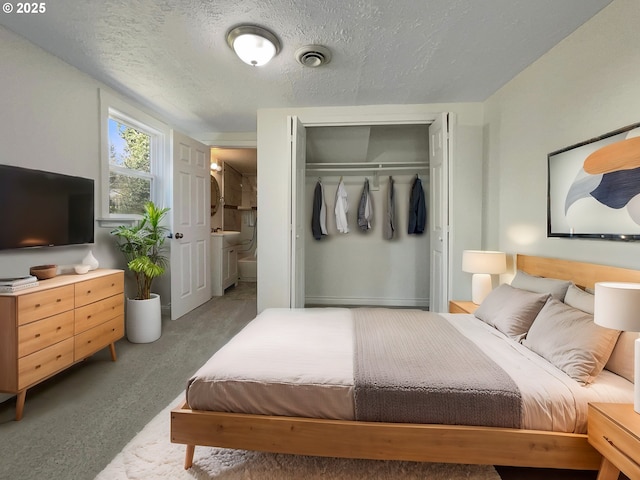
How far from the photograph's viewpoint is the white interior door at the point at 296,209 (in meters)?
2.70

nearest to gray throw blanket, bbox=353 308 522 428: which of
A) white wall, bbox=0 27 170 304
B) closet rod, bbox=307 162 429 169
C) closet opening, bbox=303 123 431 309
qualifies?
white wall, bbox=0 27 170 304

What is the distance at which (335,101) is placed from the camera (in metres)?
2.85

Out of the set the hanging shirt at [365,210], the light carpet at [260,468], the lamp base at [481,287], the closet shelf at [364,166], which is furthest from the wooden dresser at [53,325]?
the lamp base at [481,287]

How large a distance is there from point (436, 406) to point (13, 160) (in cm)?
283

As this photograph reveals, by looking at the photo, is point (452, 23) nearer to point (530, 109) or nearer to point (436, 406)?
point (530, 109)

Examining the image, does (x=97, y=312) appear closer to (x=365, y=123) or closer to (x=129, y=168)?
(x=129, y=168)

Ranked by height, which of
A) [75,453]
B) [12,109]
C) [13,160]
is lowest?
[75,453]

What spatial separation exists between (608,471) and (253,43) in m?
2.69

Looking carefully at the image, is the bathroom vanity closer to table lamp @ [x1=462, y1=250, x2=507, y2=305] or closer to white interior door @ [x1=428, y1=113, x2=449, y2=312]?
white interior door @ [x1=428, y1=113, x2=449, y2=312]

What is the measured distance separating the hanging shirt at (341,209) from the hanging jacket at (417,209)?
858mm

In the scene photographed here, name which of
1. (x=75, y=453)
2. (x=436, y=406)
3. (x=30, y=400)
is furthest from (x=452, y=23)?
(x=30, y=400)

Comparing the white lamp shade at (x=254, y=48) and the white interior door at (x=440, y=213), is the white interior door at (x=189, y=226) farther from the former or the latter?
the white interior door at (x=440, y=213)

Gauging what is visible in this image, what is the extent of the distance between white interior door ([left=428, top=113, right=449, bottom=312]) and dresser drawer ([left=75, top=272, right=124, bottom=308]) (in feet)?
9.28

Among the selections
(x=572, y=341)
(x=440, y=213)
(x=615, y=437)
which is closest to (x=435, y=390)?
(x=615, y=437)
